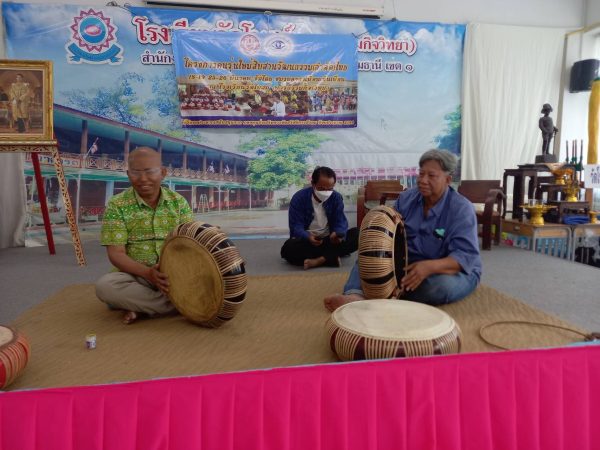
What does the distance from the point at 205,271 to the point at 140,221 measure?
56cm

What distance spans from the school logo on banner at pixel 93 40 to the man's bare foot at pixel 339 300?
13.1 feet

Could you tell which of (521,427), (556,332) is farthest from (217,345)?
(556,332)

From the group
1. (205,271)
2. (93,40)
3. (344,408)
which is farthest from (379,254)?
(93,40)

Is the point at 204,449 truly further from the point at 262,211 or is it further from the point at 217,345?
the point at 262,211

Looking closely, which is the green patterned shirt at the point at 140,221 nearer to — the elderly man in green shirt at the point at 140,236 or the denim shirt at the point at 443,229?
the elderly man in green shirt at the point at 140,236

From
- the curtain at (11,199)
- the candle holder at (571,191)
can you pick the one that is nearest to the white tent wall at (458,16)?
the curtain at (11,199)

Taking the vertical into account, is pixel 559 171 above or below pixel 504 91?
below

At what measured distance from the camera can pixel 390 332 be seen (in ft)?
5.17

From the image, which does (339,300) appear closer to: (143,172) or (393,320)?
(393,320)

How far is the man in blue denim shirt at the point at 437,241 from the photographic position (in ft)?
7.67

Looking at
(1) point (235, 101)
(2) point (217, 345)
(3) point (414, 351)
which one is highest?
(1) point (235, 101)

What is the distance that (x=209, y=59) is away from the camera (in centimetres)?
509

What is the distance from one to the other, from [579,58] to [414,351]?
6.14 meters

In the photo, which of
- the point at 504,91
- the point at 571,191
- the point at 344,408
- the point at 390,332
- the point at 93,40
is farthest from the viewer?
the point at 504,91
